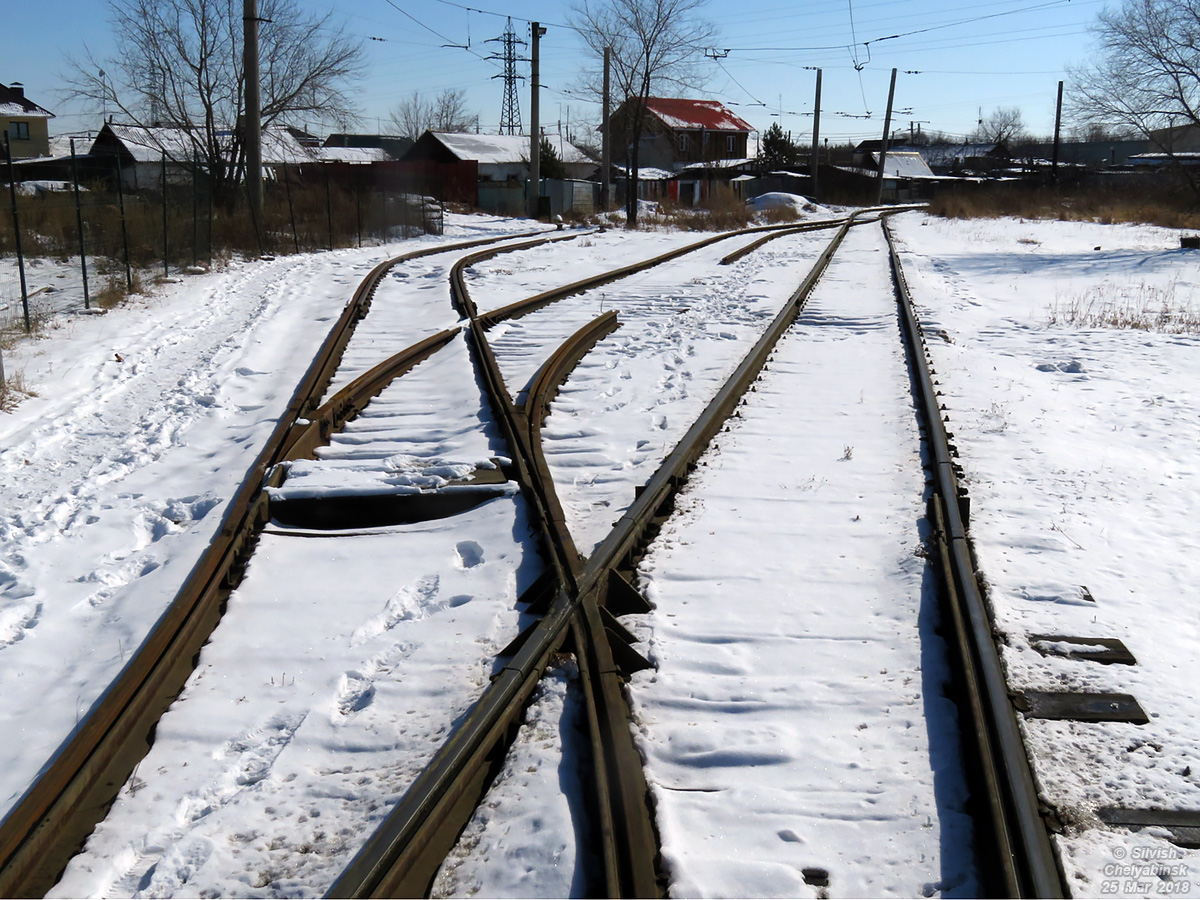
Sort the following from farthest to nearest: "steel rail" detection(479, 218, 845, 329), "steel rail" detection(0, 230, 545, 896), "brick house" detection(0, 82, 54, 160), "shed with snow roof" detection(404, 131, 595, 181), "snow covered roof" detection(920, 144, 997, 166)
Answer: "snow covered roof" detection(920, 144, 997, 166)
"brick house" detection(0, 82, 54, 160)
"shed with snow roof" detection(404, 131, 595, 181)
"steel rail" detection(479, 218, 845, 329)
"steel rail" detection(0, 230, 545, 896)

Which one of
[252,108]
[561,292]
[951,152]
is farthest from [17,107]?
[951,152]

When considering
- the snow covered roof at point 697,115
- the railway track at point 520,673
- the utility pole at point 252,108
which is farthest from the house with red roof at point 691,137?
the railway track at point 520,673

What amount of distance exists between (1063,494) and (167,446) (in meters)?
6.20

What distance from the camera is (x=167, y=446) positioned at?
7.50 metres

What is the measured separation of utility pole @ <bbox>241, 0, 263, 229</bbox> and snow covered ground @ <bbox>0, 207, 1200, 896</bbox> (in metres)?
13.6

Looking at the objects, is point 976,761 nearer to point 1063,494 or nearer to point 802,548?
point 802,548

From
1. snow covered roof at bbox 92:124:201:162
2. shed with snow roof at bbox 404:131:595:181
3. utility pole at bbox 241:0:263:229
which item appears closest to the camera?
utility pole at bbox 241:0:263:229

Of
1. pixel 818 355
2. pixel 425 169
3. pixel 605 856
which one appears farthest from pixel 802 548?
pixel 425 169

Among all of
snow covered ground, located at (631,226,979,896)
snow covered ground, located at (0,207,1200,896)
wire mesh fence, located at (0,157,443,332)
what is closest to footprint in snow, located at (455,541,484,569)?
snow covered ground, located at (0,207,1200,896)

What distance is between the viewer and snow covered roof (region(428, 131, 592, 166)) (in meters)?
58.0

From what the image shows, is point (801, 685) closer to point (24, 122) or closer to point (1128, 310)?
point (1128, 310)

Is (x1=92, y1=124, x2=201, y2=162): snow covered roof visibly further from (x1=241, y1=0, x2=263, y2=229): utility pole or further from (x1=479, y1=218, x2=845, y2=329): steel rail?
(x1=479, y1=218, x2=845, y2=329): steel rail

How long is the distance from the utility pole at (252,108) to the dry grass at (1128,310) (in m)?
16.9

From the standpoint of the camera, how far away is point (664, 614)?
4.39m
